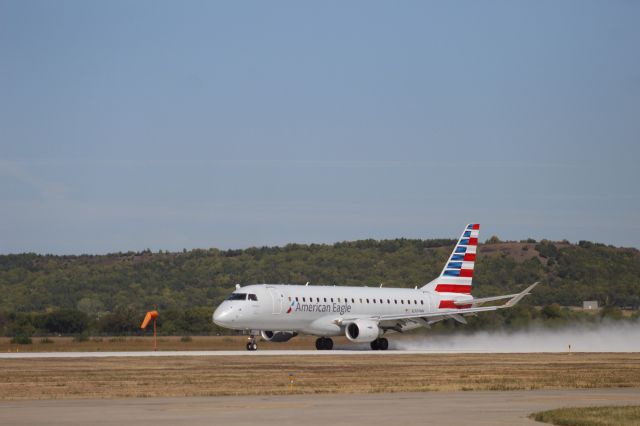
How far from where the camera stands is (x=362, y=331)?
2648 inches

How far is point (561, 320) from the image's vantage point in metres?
79.9

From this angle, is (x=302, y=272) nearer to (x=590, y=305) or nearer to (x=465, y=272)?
(x=590, y=305)

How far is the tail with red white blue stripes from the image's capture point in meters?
76.6

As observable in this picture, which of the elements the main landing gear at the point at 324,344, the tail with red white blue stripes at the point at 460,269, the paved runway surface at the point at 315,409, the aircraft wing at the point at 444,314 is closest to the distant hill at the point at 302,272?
the tail with red white blue stripes at the point at 460,269

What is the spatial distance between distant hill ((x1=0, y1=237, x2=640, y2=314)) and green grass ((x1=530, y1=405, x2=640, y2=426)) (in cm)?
9771

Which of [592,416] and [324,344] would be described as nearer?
[592,416]

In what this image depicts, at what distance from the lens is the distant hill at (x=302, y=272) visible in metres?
144

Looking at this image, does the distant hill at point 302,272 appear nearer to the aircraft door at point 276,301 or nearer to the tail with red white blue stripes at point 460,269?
the tail with red white blue stripes at point 460,269

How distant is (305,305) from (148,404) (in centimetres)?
3798

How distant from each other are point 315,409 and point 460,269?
5016cm

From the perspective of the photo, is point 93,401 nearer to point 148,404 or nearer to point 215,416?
point 148,404

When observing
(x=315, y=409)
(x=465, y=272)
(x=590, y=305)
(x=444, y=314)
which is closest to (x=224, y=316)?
(x=444, y=314)

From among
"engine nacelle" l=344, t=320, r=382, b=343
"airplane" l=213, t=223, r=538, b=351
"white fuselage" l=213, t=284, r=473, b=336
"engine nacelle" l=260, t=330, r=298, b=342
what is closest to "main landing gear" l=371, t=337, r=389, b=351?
"airplane" l=213, t=223, r=538, b=351

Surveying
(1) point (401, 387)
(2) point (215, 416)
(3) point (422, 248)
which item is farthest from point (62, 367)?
(3) point (422, 248)
